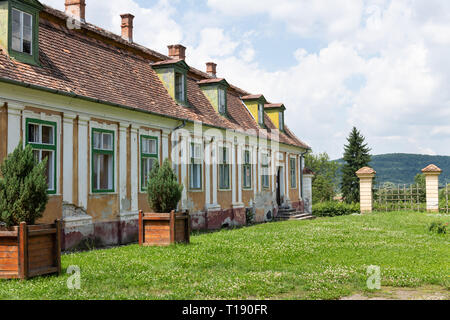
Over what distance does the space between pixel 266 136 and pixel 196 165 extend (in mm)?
6960

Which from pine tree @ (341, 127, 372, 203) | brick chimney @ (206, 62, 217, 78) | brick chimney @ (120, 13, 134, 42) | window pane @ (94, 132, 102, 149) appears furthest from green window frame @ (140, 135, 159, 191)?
pine tree @ (341, 127, 372, 203)

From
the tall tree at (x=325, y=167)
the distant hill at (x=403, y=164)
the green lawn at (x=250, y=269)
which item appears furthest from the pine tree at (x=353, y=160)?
the distant hill at (x=403, y=164)

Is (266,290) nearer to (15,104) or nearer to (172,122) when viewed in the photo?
(15,104)

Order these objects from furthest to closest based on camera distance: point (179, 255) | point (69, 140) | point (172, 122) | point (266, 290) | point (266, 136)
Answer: point (266, 136) < point (172, 122) < point (69, 140) < point (179, 255) < point (266, 290)

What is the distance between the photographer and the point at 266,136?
24766 mm

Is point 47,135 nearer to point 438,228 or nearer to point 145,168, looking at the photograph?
point 145,168

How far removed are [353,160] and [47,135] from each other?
4344 centimetres

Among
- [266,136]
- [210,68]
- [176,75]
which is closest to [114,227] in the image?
[176,75]

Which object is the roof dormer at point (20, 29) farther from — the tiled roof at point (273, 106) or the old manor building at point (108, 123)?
the tiled roof at point (273, 106)

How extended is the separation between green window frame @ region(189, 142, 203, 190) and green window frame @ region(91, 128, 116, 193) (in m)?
4.55

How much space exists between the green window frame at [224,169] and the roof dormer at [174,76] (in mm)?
3224

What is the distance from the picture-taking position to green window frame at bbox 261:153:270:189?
987 inches

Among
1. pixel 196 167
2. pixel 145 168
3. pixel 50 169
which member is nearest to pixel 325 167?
pixel 196 167

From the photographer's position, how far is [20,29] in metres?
11.8
